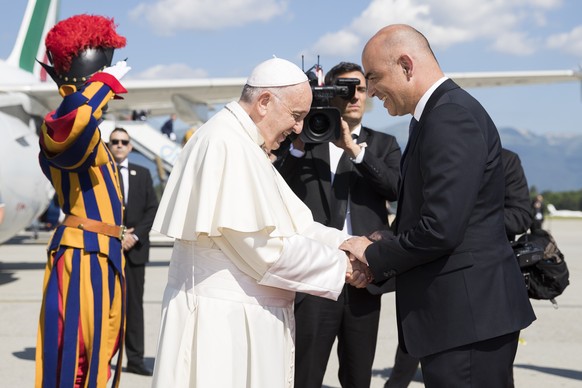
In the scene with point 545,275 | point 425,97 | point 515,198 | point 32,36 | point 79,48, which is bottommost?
point 545,275

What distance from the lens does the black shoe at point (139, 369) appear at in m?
6.45

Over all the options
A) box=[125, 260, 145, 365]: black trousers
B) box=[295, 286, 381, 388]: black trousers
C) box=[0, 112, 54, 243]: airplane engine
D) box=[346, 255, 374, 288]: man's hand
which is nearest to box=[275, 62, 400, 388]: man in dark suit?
box=[295, 286, 381, 388]: black trousers

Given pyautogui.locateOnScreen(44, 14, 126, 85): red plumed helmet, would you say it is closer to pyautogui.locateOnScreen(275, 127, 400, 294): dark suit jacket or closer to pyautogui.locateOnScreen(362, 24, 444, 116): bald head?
pyautogui.locateOnScreen(275, 127, 400, 294): dark suit jacket

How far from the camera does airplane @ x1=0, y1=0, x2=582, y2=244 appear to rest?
36.4ft

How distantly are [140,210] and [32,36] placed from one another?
9484 mm

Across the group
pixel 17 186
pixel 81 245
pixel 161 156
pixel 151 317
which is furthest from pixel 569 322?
pixel 161 156

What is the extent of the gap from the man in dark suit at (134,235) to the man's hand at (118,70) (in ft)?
8.98

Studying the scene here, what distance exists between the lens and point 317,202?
Result: 4.40 meters

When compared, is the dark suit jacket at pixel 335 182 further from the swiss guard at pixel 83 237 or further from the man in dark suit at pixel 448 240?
the man in dark suit at pixel 448 240

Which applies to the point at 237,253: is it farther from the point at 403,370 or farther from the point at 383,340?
the point at 383,340

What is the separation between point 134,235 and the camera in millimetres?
6836

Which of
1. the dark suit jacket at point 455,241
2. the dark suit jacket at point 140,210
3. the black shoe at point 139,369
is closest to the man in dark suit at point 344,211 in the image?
the dark suit jacket at point 455,241

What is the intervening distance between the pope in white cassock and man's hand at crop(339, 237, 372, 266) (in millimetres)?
105

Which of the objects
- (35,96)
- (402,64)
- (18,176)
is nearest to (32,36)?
(35,96)
